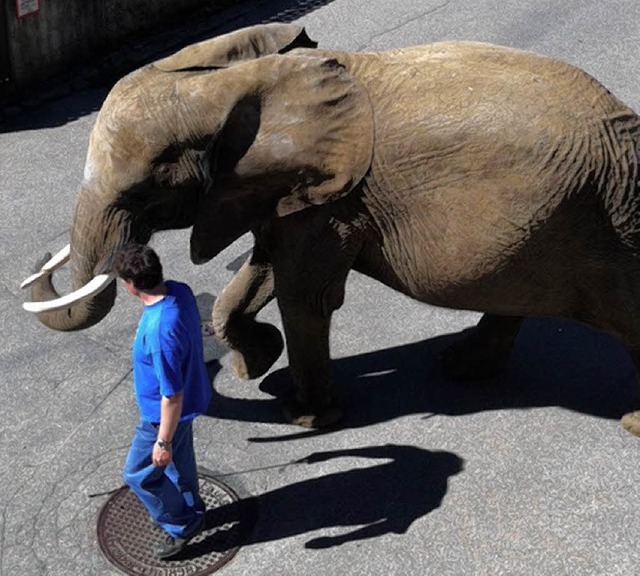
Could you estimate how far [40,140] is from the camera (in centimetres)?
890

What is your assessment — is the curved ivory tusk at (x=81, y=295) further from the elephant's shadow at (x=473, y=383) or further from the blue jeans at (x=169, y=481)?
the elephant's shadow at (x=473, y=383)

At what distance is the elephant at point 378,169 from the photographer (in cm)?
470

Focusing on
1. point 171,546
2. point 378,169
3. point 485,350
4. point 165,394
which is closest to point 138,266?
point 165,394

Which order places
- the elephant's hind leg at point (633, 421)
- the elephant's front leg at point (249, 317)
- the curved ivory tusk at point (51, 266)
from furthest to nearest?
the elephant's front leg at point (249, 317) → the elephant's hind leg at point (633, 421) → the curved ivory tusk at point (51, 266)

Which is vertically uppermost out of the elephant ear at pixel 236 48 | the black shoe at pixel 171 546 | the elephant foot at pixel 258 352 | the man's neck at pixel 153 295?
the elephant ear at pixel 236 48

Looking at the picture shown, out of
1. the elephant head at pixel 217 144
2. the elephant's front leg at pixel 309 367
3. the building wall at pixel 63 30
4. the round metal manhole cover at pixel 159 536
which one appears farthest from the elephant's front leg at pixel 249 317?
the building wall at pixel 63 30

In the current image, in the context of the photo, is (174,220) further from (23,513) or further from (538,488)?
(538,488)

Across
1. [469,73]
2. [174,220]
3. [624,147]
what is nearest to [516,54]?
[469,73]

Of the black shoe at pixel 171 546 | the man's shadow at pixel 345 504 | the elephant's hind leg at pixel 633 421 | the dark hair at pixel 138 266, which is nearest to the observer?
the dark hair at pixel 138 266

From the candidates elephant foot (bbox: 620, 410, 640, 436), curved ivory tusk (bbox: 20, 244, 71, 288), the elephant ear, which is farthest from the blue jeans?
elephant foot (bbox: 620, 410, 640, 436)

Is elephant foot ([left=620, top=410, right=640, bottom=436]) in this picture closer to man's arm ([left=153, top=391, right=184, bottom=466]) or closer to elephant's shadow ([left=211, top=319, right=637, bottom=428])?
elephant's shadow ([left=211, top=319, right=637, bottom=428])

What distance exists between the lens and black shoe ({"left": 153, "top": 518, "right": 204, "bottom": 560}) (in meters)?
5.00

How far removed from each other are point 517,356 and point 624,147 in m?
1.77

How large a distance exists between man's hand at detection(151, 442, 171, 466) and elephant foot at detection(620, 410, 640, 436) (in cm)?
238
